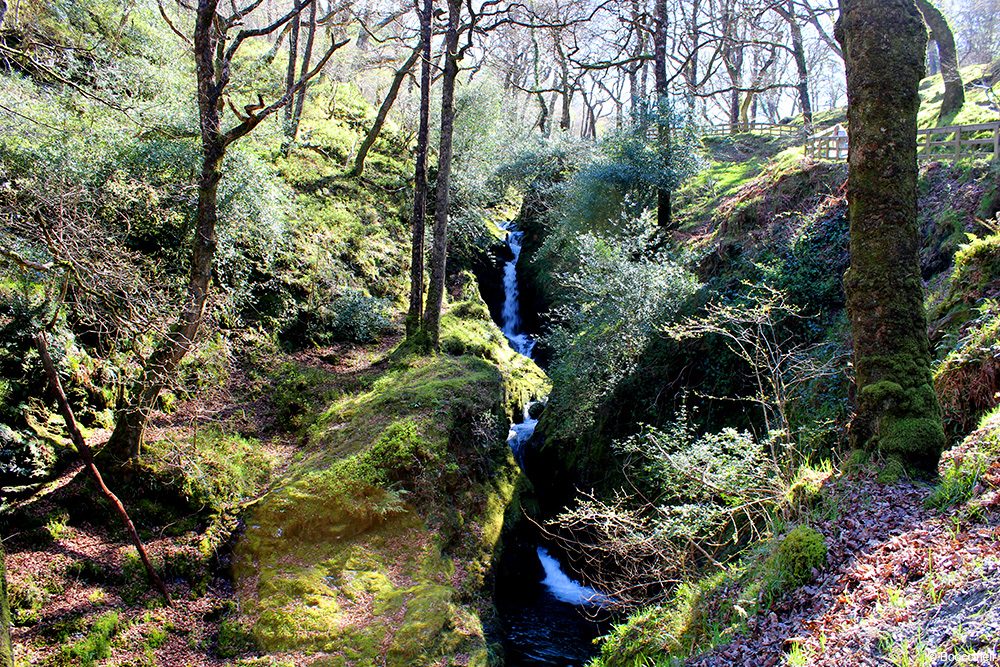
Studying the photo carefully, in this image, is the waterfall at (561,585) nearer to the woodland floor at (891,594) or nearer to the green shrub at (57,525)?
the woodland floor at (891,594)

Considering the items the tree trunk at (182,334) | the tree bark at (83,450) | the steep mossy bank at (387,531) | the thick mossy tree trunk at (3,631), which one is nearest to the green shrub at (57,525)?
the tree trunk at (182,334)

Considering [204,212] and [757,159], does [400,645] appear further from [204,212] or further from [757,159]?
[757,159]

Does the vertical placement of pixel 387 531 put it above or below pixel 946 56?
below

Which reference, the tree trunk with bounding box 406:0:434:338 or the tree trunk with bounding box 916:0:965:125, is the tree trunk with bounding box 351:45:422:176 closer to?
the tree trunk with bounding box 406:0:434:338

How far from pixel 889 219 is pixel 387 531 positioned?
7112 millimetres

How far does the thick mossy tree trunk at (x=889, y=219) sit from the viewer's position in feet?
16.8

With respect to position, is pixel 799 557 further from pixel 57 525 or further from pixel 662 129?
pixel 662 129

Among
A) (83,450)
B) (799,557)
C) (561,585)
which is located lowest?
(561,585)

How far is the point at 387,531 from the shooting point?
8219 millimetres

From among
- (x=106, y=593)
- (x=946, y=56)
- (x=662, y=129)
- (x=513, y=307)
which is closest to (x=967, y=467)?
(x=106, y=593)

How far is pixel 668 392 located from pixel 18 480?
32.6 feet

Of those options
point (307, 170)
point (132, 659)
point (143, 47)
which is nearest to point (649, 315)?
point (132, 659)

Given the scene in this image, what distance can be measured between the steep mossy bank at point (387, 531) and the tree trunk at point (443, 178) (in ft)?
6.26

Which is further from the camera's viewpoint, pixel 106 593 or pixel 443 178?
pixel 443 178
